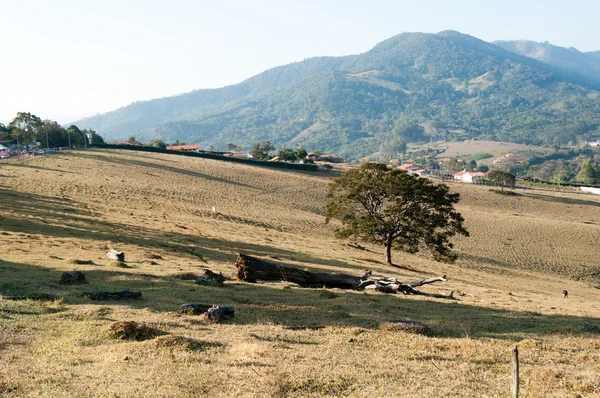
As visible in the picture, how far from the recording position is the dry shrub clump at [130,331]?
453 inches

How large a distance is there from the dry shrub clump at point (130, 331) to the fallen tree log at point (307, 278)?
29.1 feet

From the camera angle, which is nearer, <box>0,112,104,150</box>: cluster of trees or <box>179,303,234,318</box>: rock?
<box>179,303,234,318</box>: rock

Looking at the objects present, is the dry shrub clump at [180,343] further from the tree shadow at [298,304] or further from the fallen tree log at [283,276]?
the fallen tree log at [283,276]

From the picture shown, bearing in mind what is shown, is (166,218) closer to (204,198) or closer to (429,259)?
(204,198)

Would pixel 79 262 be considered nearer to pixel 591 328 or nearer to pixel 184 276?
pixel 184 276

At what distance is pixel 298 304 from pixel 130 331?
612 centimetres

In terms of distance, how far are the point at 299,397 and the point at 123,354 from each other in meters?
4.11

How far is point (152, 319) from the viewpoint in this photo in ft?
43.2

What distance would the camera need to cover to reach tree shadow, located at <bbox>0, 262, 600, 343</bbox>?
14195mm

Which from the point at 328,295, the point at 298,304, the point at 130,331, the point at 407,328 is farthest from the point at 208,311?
the point at 328,295

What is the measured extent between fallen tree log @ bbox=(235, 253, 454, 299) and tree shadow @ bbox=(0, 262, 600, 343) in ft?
2.69

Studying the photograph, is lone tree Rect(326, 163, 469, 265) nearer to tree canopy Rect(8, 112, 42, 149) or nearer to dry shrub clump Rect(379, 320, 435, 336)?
dry shrub clump Rect(379, 320, 435, 336)

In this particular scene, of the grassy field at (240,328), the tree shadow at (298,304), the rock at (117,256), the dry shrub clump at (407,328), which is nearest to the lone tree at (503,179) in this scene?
the grassy field at (240,328)

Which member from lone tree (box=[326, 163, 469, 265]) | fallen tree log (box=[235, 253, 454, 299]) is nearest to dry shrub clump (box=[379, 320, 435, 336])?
fallen tree log (box=[235, 253, 454, 299])
